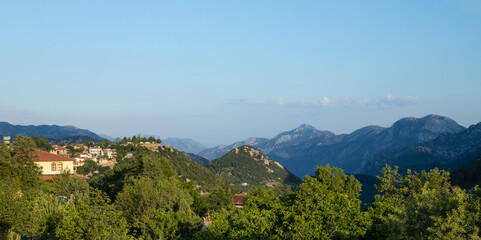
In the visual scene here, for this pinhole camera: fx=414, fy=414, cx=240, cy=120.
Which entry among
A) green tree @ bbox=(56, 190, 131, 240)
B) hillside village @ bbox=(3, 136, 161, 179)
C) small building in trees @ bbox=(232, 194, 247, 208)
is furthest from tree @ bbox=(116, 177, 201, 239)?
hillside village @ bbox=(3, 136, 161, 179)

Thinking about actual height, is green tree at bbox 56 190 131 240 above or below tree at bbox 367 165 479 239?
below

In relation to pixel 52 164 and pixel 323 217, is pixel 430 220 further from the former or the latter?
pixel 52 164

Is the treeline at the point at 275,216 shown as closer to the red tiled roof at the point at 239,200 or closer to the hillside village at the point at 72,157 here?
the red tiled roof at the point at 239,200

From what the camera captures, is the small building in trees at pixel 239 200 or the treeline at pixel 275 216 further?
the small building in trees at pixel 239 200

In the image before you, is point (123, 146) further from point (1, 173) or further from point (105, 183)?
point (1, 173)

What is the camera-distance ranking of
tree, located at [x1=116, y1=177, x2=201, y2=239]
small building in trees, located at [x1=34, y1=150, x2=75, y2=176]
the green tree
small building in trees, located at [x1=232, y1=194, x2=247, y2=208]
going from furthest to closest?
1. small building in trees, located at [x1=232, y1=194, x2=247, y2=208]
2. small building in trees, located at [x1=34, y1=150, x2=75, y2=176]
3. tree, located at [x1=116, y1=177, x2=201, y2=239]
4. the green tree

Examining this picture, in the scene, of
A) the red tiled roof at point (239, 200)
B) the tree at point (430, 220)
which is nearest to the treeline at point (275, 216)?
the tree at point (430, 220)

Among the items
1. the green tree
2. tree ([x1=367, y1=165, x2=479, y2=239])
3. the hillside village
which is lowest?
the hillside village

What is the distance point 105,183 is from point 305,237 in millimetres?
60394

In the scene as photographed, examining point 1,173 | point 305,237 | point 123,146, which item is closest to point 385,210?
point 305,237

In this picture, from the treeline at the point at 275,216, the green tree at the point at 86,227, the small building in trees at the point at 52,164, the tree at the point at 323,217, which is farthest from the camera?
the small building in trees at the point at 52,164

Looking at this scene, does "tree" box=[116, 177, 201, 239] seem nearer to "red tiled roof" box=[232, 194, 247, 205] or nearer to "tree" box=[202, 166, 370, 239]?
"tree" box=[202, 166, 370, 239]

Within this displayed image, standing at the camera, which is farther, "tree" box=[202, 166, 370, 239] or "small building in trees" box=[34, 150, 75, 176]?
"small building in trees" box=[34, 150, 75, 176]

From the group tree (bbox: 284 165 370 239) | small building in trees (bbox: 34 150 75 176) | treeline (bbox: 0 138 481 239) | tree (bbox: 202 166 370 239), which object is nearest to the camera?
treeline (bbox: 0 138 481 239)
